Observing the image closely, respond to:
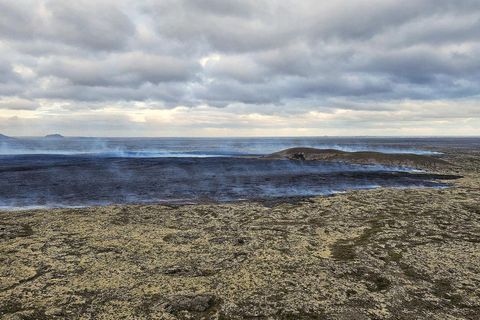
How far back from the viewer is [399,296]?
9.40 m

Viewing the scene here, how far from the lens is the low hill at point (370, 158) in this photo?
5431 cm

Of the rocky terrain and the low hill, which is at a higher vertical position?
the low hill

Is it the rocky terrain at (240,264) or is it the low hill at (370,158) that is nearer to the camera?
the rocky terrain at (240,264)

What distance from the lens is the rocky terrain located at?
28.8ft

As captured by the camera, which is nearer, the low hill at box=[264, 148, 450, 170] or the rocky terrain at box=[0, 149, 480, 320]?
the rocky terrain at box=[0, 149, 480, 320]

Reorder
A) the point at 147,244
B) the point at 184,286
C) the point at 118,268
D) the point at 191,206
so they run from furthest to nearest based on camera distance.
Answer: the point at 191,206 < the point at 147,244 < the point at 118,268 < the point at 184,286

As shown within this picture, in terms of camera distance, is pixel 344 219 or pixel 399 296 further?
pixel 344 219

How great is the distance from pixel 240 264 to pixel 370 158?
191ft

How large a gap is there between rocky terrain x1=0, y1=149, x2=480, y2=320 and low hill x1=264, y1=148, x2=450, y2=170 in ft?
128

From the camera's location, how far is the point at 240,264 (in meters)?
11.6

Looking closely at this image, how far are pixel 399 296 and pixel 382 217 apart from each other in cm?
981

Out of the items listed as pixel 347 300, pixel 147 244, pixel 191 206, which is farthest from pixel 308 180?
pixel 347 300

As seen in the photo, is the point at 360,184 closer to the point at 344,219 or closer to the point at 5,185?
the point at 344,219

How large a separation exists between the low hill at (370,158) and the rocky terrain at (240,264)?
128 feet
